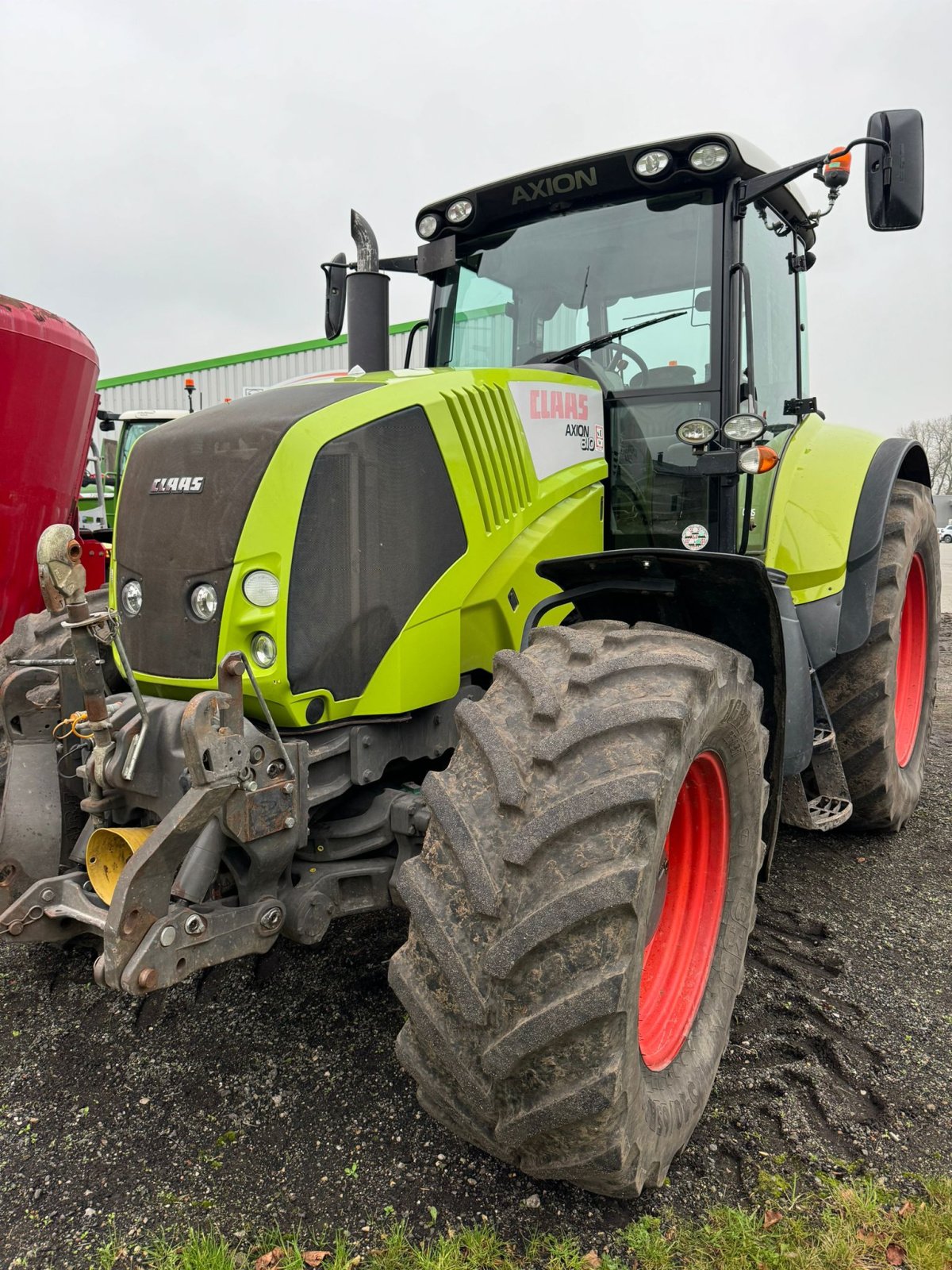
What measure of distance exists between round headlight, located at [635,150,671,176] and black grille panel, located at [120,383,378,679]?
4.10 ft

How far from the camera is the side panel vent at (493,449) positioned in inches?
102

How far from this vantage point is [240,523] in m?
2.22

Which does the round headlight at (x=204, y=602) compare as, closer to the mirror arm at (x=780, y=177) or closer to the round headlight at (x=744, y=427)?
the round headlight at (x=744, y=427)

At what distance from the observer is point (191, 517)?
2318 millimetres

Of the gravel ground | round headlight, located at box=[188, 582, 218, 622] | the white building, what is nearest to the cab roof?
round headlight, located at box=[188, 582, 218, 622]

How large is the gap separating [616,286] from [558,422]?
60cm

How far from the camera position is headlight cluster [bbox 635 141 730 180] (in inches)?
114

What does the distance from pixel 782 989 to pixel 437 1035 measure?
60.8 inches

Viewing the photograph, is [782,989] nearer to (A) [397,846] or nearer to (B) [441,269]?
(A) [397,846]

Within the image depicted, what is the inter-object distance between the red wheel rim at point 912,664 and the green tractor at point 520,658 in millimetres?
796

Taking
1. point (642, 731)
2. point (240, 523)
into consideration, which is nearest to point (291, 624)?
point (240, 523)

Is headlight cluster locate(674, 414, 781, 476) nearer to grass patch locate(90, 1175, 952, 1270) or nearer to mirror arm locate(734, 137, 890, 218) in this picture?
mirror arm locate(734, 137, 890, 218)

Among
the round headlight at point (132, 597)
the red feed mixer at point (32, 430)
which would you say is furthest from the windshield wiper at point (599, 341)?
the red feed mixer at point (32, 430)

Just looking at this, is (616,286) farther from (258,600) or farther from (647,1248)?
(647,1248)
